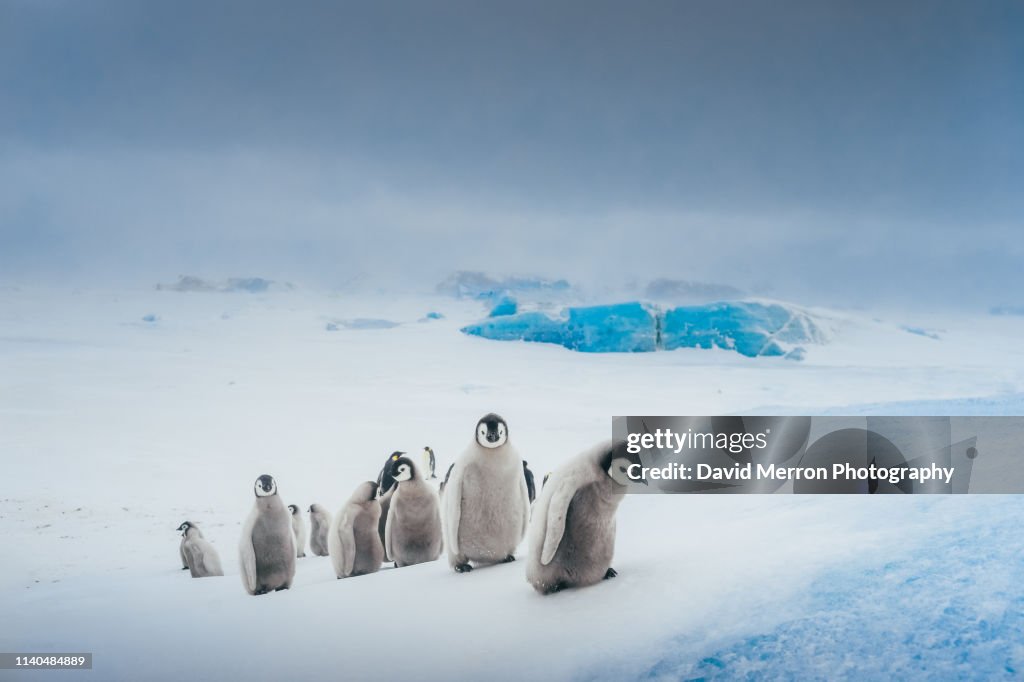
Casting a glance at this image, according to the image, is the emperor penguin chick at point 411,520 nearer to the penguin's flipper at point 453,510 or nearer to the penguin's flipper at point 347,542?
the penguin's flipper at point 347,542

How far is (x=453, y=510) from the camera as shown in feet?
7.57

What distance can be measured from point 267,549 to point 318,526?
0.30m

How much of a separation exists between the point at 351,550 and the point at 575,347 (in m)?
0.96

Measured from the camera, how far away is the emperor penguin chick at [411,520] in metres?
2.61

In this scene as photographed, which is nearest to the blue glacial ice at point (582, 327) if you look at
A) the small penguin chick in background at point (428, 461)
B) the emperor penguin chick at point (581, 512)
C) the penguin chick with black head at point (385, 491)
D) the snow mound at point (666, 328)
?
the snow mound at point (666, 328)

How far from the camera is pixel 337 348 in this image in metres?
2.86

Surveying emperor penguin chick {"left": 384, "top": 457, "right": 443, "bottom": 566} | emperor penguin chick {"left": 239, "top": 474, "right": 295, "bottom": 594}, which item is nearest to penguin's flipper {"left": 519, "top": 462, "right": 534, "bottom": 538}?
emperor penguin chick {"left": 384, "top": 457, "right": 443, "bottom": 566}

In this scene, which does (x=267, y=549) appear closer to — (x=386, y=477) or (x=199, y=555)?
(x=199, y=555)

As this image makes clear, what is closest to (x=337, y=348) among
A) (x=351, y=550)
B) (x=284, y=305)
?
(x=284, y=305)

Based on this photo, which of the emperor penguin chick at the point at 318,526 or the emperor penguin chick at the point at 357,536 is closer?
the emperor penguin chick at the point at 357,536

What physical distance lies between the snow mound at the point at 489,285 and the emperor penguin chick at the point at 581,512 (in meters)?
0.99

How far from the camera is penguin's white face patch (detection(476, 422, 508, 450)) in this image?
230cm

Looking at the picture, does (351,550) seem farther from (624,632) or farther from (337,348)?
(624,632)

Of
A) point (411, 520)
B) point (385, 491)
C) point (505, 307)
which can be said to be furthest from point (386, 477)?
point (505, 307)
